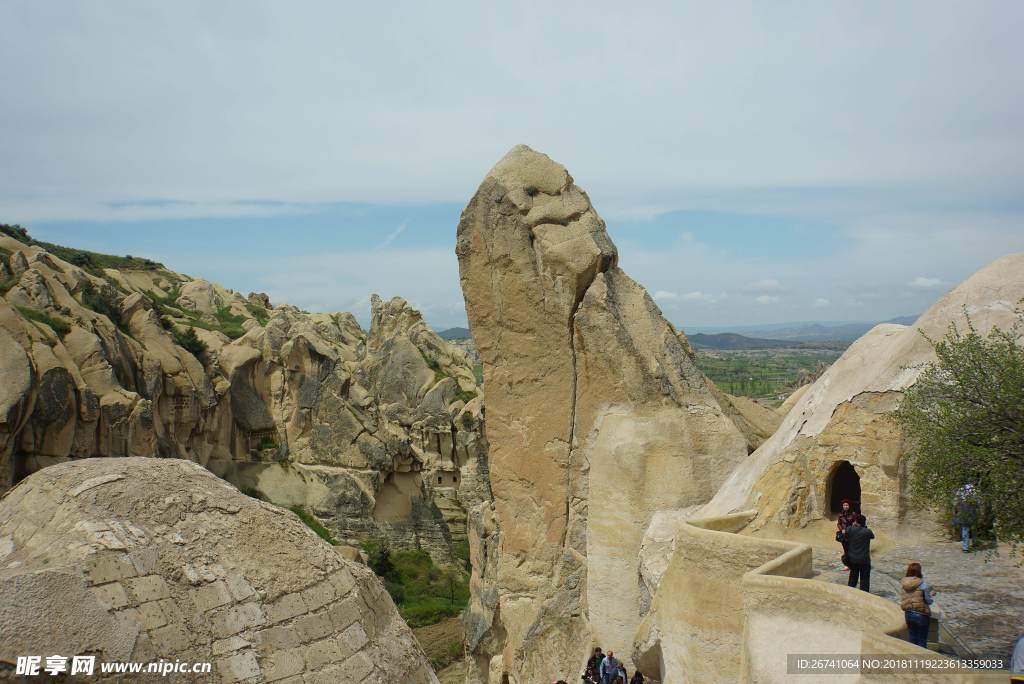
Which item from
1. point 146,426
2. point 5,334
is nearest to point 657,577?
point 5,334

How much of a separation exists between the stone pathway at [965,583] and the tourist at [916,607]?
26.7 inches

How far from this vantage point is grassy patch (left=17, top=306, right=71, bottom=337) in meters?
30.2

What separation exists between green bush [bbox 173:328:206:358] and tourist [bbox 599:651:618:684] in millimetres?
33782

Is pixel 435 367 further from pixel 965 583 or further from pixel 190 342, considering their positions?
pixel 965 583

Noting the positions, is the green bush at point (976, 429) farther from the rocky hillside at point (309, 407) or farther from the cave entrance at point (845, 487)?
the rocky hillside at point (309, 407)

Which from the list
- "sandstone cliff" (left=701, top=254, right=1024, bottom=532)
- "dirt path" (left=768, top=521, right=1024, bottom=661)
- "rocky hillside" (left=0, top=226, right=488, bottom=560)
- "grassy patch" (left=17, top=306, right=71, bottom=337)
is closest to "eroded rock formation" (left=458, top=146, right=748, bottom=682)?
"sandstone cliff" (left=701, top=254, right=1024, bottom=532)

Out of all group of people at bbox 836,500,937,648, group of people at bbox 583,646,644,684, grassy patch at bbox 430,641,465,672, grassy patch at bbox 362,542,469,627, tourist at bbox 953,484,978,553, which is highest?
tourist at bbox 953,484,978,553

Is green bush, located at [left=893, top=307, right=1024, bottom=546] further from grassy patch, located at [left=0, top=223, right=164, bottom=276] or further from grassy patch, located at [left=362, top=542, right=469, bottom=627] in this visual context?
grassy patch, located at [left=0, top=223, right=164, bottom=276]

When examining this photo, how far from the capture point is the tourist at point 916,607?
7348 millimetres

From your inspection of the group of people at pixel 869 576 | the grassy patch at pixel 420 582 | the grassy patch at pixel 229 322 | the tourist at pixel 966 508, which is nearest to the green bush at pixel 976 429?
the tourist at pixel 966 508

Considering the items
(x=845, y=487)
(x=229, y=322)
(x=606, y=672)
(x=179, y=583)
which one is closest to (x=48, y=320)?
(x=606, y=672)

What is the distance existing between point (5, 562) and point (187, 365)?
36.5 meters

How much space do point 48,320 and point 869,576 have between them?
30.5 meters

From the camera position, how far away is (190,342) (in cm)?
4234
